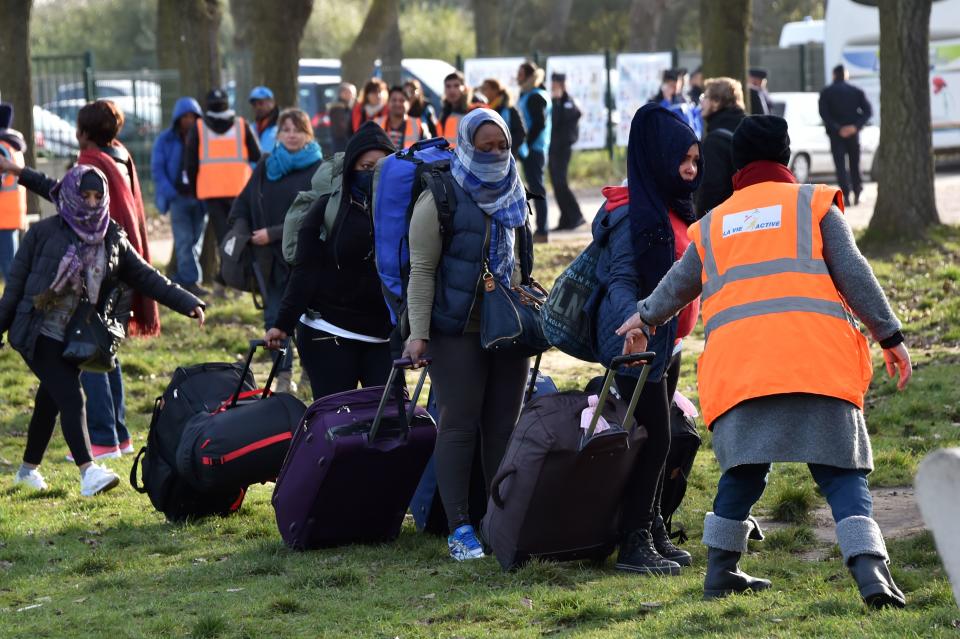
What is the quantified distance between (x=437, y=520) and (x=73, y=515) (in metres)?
2.02

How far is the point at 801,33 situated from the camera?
33406mm

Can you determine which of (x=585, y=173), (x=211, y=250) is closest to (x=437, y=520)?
(x=211, y=250)

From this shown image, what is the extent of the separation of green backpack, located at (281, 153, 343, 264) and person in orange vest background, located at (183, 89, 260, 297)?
19.3 feet

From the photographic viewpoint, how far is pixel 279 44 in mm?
14844

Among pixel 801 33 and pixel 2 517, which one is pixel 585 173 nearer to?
pixel 801 33

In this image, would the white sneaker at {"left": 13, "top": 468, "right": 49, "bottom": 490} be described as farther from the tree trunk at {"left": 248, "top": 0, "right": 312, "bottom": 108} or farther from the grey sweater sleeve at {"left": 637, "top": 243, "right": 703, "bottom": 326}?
the tree trunk at {"left": 248, "top": 0, "right": 312, "bottom": 108}

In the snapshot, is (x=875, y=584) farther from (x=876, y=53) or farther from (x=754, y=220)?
(x=876, y=53)

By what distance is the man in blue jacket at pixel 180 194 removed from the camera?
1418 cm

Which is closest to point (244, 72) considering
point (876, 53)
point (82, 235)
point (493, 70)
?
point (493, 70)

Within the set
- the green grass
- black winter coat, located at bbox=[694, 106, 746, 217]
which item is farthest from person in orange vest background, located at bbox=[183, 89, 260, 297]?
black winter coat, located at bbox=[694, 106, 746, 217]

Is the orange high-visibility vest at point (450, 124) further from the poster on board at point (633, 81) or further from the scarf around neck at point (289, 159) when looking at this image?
the poster on board at point (633, 81)

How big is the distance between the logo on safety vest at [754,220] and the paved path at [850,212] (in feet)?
38.8

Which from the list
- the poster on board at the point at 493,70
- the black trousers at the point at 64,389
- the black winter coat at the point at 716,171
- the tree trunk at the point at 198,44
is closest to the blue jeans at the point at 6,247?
the tree trunk at the point at 198,44

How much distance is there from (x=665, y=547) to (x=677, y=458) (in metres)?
0.41
